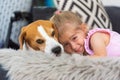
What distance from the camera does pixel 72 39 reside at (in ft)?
3.98

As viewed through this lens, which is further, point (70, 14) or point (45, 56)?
point (70, 14)

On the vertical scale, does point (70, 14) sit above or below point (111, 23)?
above

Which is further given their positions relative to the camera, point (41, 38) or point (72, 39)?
point (72, 39)

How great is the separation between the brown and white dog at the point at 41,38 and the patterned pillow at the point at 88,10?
12.6 inches

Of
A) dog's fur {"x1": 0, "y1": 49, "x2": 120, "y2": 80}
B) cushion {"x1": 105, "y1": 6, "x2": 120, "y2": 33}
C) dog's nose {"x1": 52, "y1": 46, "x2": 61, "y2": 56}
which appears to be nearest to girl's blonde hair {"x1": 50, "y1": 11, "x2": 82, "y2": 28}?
dog's nose {"x1": 52, "y1": 46, "x2": 61, "y2": 56}

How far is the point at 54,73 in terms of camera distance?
0.85 meters

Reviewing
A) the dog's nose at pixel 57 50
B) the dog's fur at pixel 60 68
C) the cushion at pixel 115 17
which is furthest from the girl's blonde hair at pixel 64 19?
the cushion at pixel 115 17

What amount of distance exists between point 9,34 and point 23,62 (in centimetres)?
64

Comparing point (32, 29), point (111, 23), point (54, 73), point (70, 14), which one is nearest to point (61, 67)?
point (54, 73)

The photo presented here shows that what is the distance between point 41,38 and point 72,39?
158 millimetres

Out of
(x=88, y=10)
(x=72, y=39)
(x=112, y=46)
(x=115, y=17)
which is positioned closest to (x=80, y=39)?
(x=72, y=39)

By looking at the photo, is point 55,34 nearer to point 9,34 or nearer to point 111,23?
point 9,34

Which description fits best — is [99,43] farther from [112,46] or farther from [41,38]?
[41,38]

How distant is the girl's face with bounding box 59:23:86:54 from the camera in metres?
1.20
